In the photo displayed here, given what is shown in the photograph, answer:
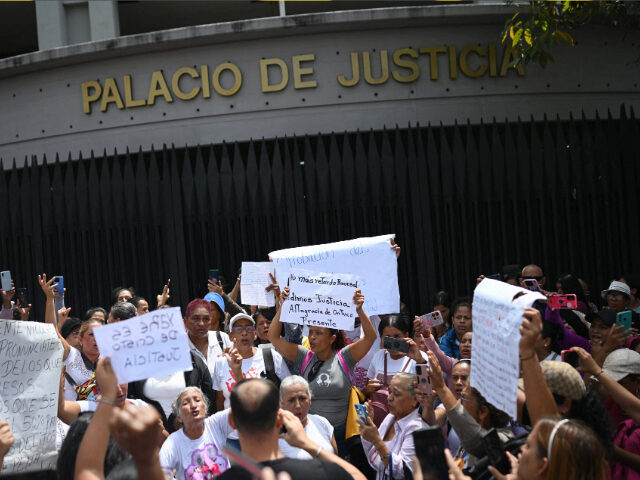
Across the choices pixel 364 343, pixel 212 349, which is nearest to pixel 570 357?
pixel 364 343

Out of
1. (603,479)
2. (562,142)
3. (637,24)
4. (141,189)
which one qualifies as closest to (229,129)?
(141,189)

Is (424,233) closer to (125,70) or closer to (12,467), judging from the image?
(125,70)

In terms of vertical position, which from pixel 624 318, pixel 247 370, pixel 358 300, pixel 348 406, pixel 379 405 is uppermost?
pixel 358 300

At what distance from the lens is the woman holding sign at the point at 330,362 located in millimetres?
6906

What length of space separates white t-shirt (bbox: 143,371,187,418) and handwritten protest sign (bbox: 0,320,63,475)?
1.26 m

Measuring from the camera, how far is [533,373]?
4.35 metres

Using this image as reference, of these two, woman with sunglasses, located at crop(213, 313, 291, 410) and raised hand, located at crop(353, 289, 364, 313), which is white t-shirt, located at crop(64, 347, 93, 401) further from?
raised hand, located at crop(353, 289, 364, 313)

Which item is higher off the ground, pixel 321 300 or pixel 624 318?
pixel 321 300

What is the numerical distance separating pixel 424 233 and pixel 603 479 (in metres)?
8.66

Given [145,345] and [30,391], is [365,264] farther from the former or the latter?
[145,345]

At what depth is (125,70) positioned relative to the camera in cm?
1348

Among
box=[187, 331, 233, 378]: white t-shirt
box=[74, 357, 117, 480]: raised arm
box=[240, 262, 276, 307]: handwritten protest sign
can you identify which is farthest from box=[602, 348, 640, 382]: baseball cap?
box=[240, 262, 276, 307]: handwritten protest sign

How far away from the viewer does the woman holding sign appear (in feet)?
22.7

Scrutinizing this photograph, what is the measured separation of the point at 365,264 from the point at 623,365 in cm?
323
